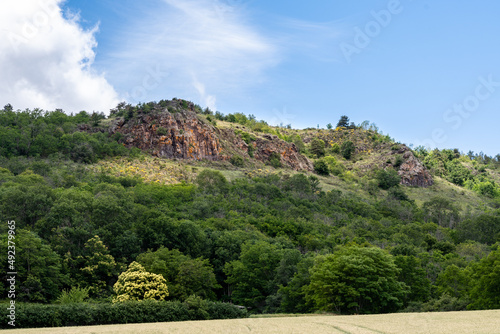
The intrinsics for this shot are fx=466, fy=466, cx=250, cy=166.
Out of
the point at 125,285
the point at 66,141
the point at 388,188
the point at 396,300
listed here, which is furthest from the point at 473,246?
the point at 66,141

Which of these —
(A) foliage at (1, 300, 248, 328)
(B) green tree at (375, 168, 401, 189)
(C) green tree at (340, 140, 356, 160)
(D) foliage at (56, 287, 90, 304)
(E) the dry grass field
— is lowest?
(E) the dry grass field

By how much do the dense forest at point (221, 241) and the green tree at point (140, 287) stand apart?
0.75 feet

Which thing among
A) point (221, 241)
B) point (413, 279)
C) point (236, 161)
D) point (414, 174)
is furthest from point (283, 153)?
point (413, 279)

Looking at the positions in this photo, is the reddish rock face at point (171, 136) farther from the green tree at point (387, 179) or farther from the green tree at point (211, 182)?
the green tree at point (387, 179)

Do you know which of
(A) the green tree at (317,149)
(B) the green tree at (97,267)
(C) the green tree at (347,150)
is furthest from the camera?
(C) the green tree at (347,150)

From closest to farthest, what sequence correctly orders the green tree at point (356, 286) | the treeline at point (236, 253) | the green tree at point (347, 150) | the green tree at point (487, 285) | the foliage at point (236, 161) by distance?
the green tree at point (487, 285) → the green tree at point (356, 286) → the treeline at point (236, 253) → the foliage at point (236, 161) → the green tree at point (347, 150)

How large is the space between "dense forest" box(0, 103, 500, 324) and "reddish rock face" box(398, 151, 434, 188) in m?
36.4

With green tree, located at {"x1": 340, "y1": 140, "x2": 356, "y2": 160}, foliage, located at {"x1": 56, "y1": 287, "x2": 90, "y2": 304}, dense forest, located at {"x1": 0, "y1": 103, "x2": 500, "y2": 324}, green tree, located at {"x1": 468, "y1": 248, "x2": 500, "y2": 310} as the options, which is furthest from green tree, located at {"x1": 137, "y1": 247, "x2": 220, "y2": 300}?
green tree, located at {"x1": 340, "y1": 140, "x2": 356, "y2": 160}

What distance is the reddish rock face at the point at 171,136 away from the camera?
136 meters

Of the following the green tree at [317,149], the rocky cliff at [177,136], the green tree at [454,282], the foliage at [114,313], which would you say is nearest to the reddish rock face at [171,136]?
the rocky cliff at [177,136]

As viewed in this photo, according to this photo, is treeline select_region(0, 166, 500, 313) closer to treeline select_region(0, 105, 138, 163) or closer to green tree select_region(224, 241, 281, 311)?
green tree select_region(224, 241, 281, 311)

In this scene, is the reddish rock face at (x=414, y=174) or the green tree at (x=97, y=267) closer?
the green tree at (x=97, y=267)

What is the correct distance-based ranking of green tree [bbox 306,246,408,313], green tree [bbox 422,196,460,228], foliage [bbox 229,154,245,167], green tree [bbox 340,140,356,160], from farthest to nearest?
1. green tree [bbox 340,140,356,160]
2. foliage [bbox 229,154,245,167]
3. green tree [bbox 422,196,460,228]
4. green tree [bbox 306,246,408,313]

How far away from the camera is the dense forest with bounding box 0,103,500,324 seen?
49.9 m
